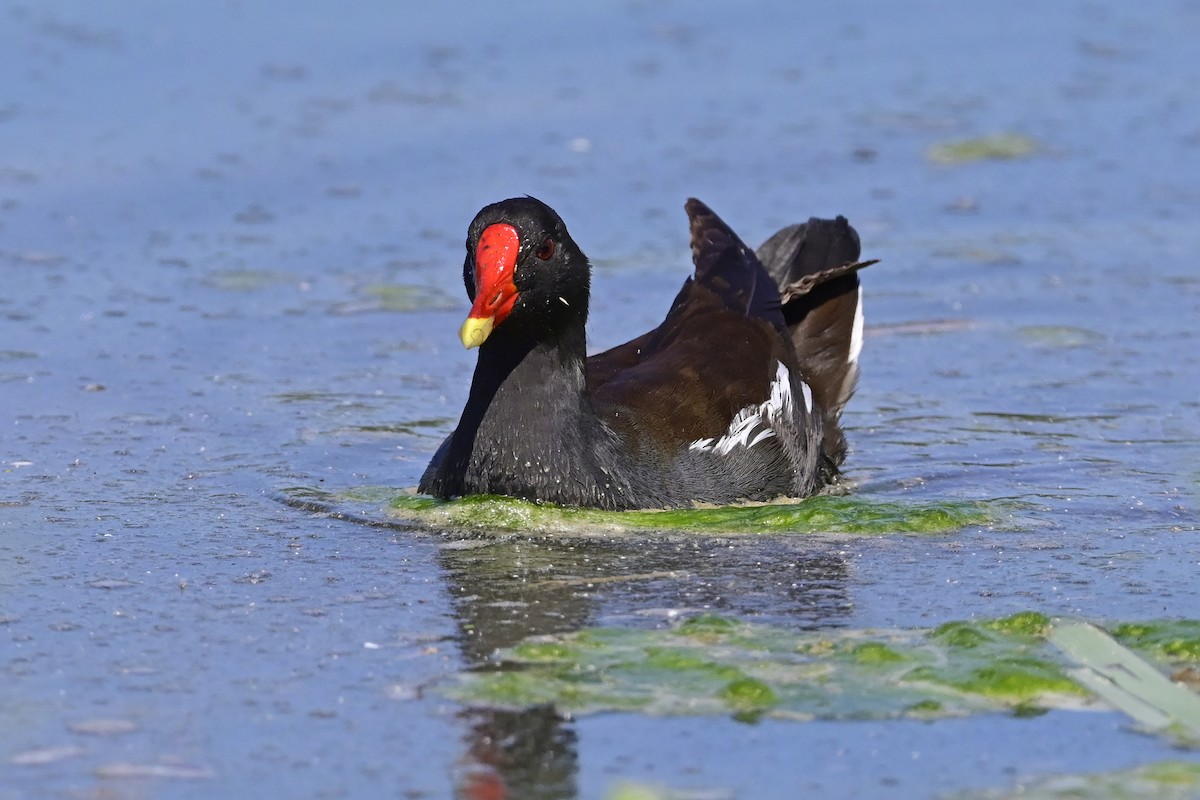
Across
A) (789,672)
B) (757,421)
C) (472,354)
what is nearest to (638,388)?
(757,421)

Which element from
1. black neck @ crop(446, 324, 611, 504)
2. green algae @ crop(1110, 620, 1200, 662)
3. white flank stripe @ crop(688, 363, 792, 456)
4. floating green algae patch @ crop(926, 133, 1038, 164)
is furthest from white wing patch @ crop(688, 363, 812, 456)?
floating green algae patch @ crop(926, 133, 1038, 164)

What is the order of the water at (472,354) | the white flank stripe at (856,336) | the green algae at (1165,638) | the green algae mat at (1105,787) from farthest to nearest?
the white flank stripe at (856,336)
the green algae at (1165,638)
the water at (472,354)
the green algae mat at (1105,787)

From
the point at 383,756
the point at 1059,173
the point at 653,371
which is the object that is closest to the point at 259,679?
the point at 383,756

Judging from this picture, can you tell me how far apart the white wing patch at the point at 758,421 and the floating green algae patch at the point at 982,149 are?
4023mm

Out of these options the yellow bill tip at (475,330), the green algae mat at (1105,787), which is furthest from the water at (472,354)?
the yellow bill tip at (475,330)

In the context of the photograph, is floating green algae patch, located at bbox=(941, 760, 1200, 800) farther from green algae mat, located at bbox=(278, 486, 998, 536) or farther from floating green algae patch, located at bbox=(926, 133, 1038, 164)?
floating green algae patch, located at bbox=(926, 133, 1038, 164)

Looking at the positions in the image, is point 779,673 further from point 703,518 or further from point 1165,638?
point 703,518

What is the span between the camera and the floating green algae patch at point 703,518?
5.85 meters

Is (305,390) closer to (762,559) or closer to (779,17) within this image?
(762,559)

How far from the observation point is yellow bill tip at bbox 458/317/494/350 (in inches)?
213

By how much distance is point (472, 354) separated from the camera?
323 inches

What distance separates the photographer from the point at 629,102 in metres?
11.2

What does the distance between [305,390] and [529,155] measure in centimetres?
307

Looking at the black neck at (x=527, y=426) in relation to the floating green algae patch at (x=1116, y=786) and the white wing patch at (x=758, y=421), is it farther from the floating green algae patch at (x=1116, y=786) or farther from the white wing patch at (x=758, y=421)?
the floating green algae patch at (x=1116, y=786)
